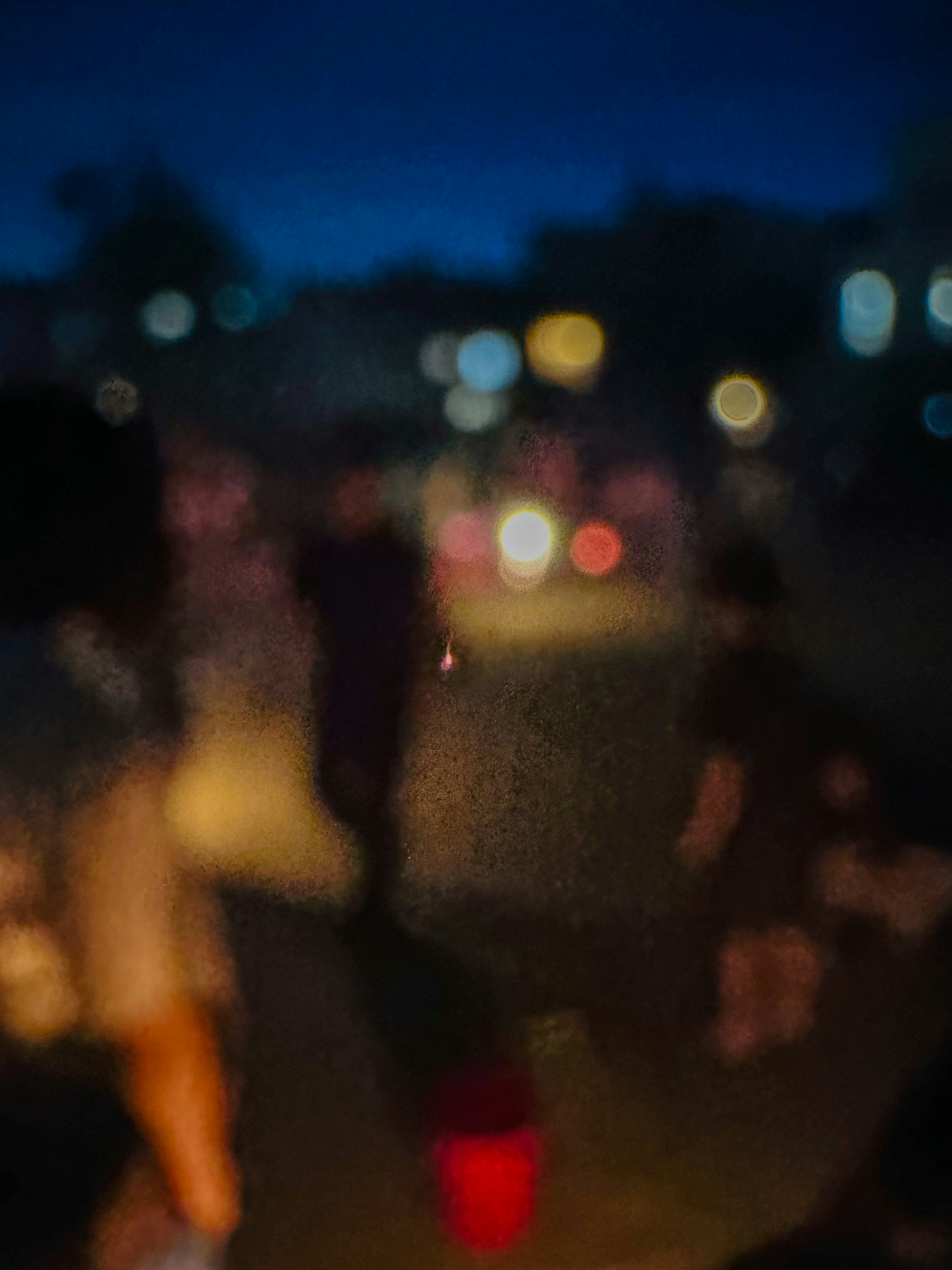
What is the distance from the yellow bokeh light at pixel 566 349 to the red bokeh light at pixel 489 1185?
143 centimetres

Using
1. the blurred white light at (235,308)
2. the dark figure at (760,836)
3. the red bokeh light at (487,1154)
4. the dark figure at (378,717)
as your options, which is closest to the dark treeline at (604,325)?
the blurred white light at (235,308)

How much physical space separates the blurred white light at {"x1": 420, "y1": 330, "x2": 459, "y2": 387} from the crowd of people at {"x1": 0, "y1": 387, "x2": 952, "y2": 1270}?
165 mm

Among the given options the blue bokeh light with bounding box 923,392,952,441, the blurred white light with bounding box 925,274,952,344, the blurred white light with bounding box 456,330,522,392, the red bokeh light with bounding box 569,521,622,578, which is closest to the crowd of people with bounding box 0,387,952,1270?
the red bokeh light with bounding box 569,521,622,578

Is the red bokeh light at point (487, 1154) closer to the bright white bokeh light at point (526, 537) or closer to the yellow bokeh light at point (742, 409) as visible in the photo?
the bright white bokeh light at point (526, 537)

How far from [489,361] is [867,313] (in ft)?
2.35

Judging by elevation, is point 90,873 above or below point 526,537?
below

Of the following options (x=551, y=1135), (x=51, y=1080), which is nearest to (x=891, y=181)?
(x=551, y=1135)

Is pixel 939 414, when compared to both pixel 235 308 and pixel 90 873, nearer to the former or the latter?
pixel 235 308

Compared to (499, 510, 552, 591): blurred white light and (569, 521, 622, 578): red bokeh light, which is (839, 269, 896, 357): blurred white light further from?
(499, 510, 552, 591): blurred white light

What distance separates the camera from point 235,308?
1.58 m

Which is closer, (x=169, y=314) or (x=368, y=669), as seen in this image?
(x=169, y=314)

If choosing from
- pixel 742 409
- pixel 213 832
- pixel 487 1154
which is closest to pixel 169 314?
pixel 213 832

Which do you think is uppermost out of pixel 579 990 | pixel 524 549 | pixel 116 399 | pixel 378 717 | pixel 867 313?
pixel 867 313

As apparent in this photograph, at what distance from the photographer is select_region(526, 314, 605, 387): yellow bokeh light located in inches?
63.6
